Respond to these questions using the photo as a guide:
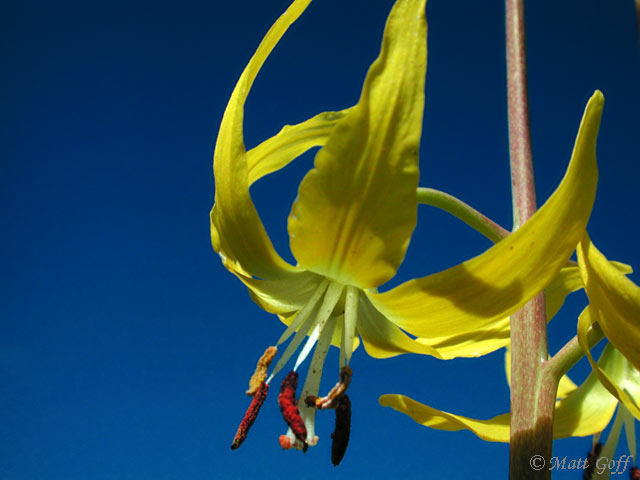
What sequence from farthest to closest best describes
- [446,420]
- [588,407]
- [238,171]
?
[588,407] < [446,420] < [238,171]

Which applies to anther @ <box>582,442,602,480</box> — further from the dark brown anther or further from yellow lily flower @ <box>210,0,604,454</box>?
the dark brown anther

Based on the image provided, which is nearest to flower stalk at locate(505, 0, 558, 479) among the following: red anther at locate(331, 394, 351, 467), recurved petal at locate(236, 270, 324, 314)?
red anther at locate(331, 394, 351, 467)

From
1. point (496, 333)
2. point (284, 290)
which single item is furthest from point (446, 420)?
point (284, 290)

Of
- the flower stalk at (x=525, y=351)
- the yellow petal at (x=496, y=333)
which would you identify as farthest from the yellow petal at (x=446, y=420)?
the flower stalk at (x=525, y=351)

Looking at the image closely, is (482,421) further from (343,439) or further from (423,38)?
(423,38)

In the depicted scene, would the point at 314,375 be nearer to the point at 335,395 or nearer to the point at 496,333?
the point at 335,395
